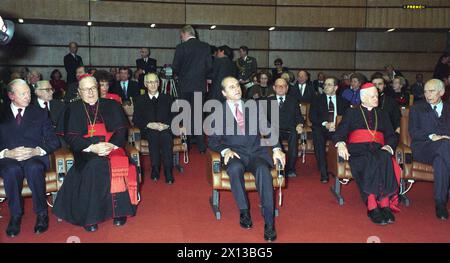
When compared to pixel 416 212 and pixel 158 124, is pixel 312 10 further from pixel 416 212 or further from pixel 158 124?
pixel 416 212

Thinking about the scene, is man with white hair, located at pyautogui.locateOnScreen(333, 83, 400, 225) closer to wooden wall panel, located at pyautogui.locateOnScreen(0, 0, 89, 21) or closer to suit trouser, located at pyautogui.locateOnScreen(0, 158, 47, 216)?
suit trouser, located at pyautogui.locateOnScreen(0, 158, 47, 216)

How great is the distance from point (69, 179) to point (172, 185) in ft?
5.35

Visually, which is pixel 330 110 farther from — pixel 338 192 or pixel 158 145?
pixel 158 145

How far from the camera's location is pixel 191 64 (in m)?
6.84

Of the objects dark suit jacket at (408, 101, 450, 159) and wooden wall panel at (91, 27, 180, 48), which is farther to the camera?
wooden wall panel at (91, 27, 180, 48)

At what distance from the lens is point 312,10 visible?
37.5 ft

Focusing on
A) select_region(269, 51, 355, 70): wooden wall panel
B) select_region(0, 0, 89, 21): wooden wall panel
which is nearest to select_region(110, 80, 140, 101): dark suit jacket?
select_region(0, 0, 89, 21): wooden wall panel

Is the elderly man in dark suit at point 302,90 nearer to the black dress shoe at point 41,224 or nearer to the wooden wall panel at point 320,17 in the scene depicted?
the wooden wall panel at point 320,17

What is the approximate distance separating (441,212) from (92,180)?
3.23m

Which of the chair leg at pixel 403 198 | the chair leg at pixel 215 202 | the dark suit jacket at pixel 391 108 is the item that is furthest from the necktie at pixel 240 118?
the dark suit jacket at pixel 391 108

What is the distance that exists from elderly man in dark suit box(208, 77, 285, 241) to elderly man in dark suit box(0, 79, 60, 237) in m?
1.54

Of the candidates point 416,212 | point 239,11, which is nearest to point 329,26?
point 239,11

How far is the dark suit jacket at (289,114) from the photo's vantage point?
242 inches

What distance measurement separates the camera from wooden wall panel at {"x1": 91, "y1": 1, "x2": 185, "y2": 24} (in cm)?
1084
